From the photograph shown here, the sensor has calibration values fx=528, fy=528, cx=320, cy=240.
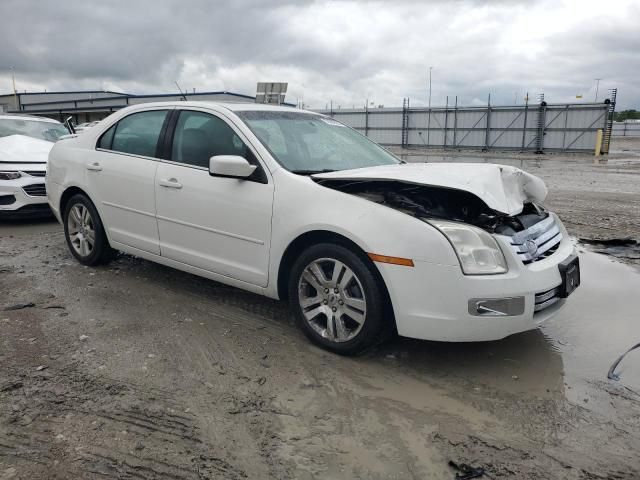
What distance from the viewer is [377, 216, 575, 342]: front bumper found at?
303cm

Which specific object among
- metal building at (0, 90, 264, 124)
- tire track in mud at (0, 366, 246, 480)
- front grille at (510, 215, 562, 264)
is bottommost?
tire track in mud at (0, 366, 246, 480)

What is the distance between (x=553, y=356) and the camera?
11.6 feet

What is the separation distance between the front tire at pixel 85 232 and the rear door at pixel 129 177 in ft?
0.61

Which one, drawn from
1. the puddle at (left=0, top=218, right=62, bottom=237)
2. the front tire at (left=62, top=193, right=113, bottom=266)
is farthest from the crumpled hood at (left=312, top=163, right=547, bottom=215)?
the puddle at (left=0, top=218, right=62, bottom=237)

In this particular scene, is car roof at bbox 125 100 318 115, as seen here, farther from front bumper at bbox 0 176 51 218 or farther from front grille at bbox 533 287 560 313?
front bumper at bbox 0 176 51 218

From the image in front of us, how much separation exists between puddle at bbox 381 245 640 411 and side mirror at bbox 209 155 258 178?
1.57 meters

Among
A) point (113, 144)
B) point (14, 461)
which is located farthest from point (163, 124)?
point (14, 461)

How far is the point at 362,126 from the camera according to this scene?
41.2 metres

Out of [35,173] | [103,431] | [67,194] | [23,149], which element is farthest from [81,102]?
[103,431]

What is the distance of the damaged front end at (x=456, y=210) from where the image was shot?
3297mm

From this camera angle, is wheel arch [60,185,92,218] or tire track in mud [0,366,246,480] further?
wheel arch [60,185,92,218]

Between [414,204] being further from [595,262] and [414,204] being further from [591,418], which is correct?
[595,262]

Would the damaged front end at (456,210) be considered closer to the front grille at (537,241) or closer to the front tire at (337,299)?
the front grille at (537,241)

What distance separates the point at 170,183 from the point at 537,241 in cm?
281
